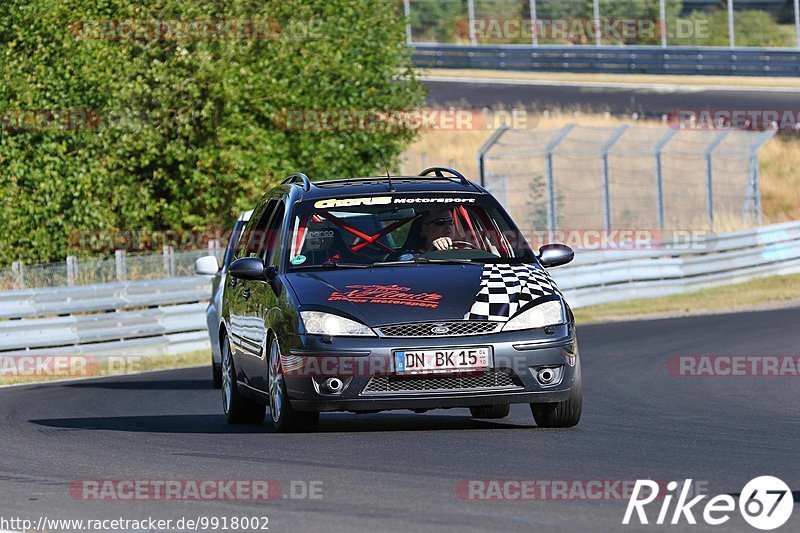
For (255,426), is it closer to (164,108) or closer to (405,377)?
(405,377)

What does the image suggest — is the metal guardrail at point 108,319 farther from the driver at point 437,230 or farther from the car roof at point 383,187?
the driver at point 437,230

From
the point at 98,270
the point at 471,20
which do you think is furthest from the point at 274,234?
the point at 471,20

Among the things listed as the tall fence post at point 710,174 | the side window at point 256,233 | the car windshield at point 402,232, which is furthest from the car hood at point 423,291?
the tall fence post at point 710,174

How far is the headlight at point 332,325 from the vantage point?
31.4 ft

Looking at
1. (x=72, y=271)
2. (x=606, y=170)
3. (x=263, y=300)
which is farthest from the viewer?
(x=606, y=170)

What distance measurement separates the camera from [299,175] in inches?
453

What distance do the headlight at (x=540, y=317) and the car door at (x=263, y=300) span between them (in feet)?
5.05

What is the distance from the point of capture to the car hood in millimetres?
9578

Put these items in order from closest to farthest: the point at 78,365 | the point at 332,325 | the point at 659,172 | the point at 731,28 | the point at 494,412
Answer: the point at 332,325
the point at 494,412
the point at 78,365
the point at 659,172
the point at 731,28

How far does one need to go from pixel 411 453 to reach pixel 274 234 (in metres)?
2.73

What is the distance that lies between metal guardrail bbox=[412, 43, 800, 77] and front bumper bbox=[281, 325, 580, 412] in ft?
127

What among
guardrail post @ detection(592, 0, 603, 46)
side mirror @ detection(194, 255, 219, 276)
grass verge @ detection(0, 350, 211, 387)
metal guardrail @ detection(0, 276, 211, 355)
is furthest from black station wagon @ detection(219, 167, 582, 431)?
guardrail post @ detection(592, 0, 603, 46)

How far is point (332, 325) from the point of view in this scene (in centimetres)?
964

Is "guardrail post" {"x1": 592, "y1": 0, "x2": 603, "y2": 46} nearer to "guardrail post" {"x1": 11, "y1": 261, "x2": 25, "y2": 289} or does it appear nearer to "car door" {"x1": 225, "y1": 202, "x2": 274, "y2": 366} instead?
"guardrail post" {"x1": 11, "y1": 261, "x2": 25, "y2": 289}
